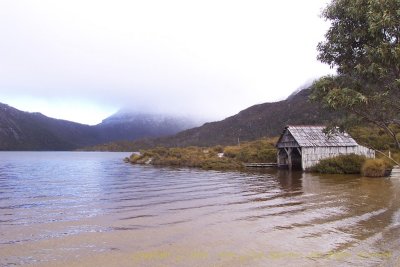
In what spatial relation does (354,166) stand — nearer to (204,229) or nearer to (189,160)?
(189,160)

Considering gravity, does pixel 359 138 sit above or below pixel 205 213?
above

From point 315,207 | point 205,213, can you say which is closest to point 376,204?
point 315,207

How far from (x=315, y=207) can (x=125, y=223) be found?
8882 mm

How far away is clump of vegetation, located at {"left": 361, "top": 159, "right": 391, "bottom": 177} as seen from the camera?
33.7m

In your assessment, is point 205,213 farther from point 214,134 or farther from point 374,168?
point 214,134

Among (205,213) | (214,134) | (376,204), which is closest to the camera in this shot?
(205,213)

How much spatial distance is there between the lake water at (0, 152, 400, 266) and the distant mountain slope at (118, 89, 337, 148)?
82.1 meters

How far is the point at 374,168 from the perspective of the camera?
34.1 m

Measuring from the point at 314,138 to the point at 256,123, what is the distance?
8932 cm

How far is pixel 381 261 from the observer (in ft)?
31.6

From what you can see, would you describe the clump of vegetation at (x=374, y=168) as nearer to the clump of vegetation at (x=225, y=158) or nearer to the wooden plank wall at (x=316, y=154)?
the wooden plank wall at (x=316, y=154)

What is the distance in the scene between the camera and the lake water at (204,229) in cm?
1029

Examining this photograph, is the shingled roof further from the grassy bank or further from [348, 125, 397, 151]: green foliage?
[348, 125, 397, 151]: green foliage

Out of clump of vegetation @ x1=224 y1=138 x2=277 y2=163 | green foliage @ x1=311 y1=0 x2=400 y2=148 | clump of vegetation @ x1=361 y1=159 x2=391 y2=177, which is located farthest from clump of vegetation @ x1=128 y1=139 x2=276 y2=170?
green foliage @ x1=311 y1=0 x2=400 y2=148
